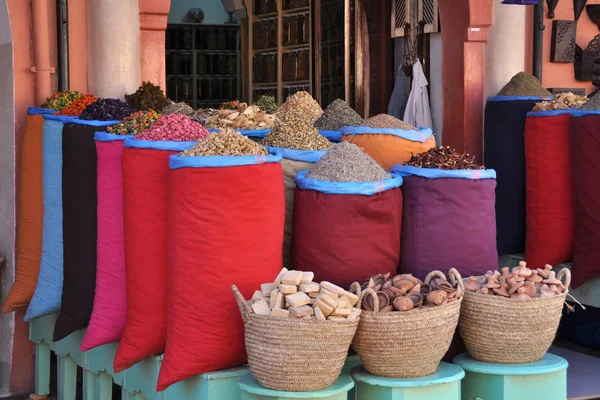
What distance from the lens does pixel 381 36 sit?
723 centimetres

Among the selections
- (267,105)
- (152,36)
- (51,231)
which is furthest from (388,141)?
(152,36)

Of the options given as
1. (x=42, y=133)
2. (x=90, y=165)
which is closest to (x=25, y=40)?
(x=42, y=133)

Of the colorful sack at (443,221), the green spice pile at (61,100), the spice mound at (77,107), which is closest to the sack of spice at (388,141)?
the colorful sack at (443,221)

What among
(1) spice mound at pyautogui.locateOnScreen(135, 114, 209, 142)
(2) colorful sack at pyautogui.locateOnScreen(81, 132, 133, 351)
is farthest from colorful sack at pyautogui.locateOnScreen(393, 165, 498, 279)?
(2) colorful sack at pyautogui.locateOnScreen(81, 132, 133, 351)

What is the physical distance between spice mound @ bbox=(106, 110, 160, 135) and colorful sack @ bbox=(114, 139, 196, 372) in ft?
0.82

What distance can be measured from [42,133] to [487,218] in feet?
6.51

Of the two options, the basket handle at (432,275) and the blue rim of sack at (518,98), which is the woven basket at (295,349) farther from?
the blue rim of sack at (518,98)

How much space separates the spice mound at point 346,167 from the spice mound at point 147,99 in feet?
4.86

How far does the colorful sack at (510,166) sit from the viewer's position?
4785mm

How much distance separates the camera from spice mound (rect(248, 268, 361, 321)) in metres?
2.63

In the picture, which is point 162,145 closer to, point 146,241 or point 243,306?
point 146,241

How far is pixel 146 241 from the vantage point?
10.4 feet

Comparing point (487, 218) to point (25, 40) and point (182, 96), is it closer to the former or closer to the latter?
point (25, 40)

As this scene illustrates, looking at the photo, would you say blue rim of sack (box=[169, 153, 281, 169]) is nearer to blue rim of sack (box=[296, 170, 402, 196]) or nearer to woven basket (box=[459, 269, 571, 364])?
blue rim of sack (box=[296, 170, 402, 196])
